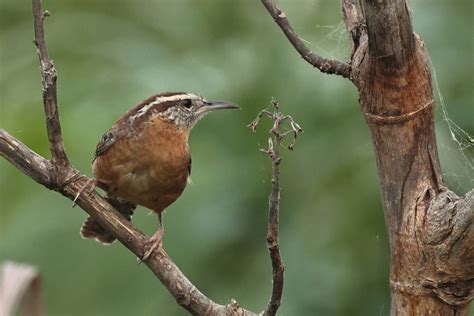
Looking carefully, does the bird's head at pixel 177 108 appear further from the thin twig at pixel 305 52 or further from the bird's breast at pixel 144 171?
the thin twig at pixel 305 52

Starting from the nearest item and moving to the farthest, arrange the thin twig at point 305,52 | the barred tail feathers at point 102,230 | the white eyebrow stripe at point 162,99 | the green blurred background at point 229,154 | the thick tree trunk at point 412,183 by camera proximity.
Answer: the thick tree trunk at point 412,183
the thin twig at point 305,52
the green blurred background at point 229,154
the white eyebrow stripe at point 162,99
the barred tail feathers at point 102,230

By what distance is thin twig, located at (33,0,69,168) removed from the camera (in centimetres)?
302

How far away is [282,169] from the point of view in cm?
432

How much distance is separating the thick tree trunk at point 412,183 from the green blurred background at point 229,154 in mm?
859

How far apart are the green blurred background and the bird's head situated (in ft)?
0.26

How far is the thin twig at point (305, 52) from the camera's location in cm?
314

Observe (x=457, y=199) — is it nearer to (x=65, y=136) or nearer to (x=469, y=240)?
(x=469, y=240)

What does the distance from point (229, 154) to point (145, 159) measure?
356 millimetres

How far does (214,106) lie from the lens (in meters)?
4.45

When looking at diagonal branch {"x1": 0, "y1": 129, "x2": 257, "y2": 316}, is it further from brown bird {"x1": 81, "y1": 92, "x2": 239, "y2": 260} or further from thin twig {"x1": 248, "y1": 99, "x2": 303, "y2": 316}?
brown bird {"x1": 81, "y1": 92, "x2": 239, "y2": 260}

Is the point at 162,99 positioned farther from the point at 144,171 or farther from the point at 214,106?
the point at 144,171

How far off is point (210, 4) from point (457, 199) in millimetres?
2204

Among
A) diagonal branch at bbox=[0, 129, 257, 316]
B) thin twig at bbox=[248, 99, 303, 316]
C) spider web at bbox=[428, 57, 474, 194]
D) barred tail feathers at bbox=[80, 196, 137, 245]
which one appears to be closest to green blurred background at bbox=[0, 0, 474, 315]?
spider web at bbox=[428, 57, 474, 194]

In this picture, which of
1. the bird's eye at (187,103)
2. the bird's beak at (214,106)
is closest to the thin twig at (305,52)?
the bird's beak at (214,106)
